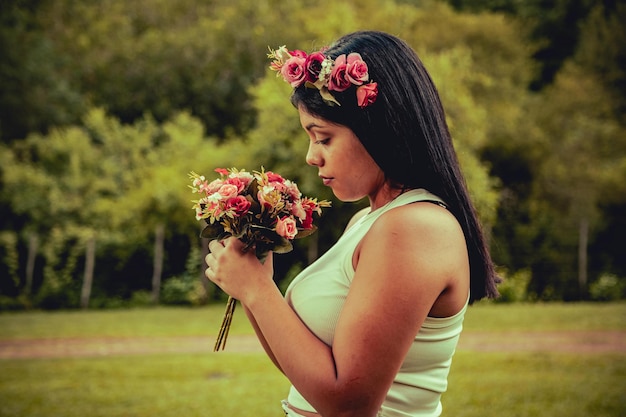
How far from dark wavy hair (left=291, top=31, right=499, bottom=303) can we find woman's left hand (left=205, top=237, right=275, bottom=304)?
14.6 inches

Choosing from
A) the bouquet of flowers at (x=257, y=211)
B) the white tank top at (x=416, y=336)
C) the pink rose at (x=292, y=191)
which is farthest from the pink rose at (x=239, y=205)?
the white tank top at (x=416, y=336)

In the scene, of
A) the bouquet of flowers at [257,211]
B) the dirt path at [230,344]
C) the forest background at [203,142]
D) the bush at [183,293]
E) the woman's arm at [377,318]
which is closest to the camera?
the woman's arm at [377,318]

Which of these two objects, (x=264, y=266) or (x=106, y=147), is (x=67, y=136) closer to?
(x=106, y=147)

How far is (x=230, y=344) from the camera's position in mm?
12086

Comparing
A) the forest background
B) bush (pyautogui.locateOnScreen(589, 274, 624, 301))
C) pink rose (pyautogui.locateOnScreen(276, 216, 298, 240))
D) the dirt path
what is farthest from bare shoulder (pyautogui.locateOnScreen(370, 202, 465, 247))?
bush (pyautogui.locateOnScreen(589, 274, 624, 301))

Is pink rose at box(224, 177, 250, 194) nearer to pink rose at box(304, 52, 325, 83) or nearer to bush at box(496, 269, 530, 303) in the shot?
pink rose at box(304, 52, 325, 83)

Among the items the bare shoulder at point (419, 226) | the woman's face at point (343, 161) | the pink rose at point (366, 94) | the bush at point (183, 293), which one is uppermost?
the pink rose at point (366, 94)

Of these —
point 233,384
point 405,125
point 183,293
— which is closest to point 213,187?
point 405,125

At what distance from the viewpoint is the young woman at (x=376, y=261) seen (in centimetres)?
163

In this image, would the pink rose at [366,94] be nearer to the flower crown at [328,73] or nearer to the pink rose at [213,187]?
the flower crown at [328,73]

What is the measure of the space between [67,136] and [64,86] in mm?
7024

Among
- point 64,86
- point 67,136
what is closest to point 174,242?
point 67,136

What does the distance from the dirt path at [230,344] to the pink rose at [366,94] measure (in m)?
9.97

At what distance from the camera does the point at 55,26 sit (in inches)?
1246
